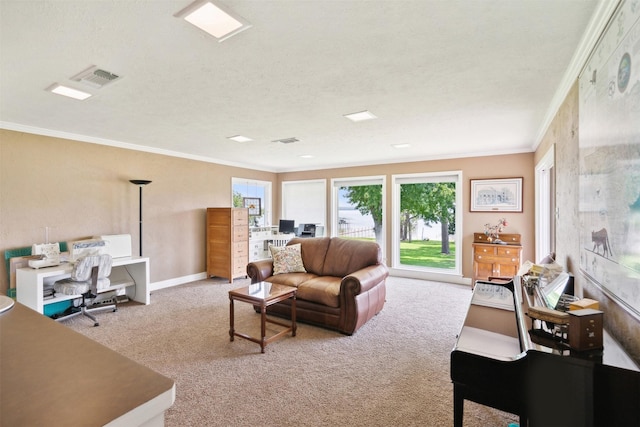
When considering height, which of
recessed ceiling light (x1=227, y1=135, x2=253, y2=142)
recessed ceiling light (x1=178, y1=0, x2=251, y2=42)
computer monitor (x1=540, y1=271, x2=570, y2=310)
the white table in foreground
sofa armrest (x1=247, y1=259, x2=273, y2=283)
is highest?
recessed ceiling light (x1=227, y1=135, x2=253, y2=142)

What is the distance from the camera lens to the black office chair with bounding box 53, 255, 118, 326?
352 cm

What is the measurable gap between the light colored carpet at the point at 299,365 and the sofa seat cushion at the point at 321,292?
35cm

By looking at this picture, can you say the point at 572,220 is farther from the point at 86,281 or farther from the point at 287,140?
the point at 86,281

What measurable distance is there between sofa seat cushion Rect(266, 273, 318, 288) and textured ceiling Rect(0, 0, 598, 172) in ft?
6.44

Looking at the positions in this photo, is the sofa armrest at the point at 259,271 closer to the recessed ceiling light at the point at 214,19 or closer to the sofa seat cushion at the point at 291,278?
the sofa seat cushion at the point at 291,278

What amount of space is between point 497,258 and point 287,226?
171 inches

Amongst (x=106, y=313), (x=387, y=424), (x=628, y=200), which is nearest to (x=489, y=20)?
(x=628, y=200)

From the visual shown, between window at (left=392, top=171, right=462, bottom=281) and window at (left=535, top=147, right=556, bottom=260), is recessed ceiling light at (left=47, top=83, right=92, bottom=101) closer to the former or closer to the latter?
window at (left=392, top=171, right=462, bottom=281)

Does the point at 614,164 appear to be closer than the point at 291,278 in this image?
Yes

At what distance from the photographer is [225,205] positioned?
249 inches

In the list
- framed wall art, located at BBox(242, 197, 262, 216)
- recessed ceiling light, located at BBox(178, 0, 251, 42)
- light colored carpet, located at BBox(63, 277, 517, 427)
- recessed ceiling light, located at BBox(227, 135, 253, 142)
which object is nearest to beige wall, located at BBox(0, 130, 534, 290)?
framed wall art, located at BBox(242, 197, 262, 216)

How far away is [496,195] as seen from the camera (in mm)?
5082

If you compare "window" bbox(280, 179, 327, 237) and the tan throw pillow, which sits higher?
"window" bbox(280, 179, 327, 237)

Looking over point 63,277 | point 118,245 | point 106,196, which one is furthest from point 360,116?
point 63,277
